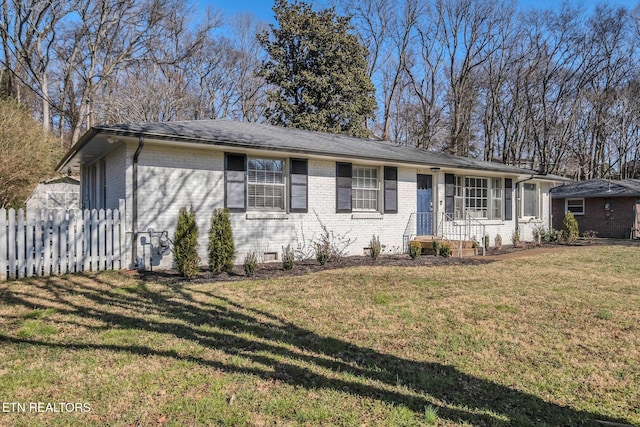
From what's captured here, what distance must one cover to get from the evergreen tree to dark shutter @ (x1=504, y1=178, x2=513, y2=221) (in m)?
9.72

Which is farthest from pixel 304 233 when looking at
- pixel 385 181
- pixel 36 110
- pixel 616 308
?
pixel 36 110

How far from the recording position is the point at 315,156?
10.2 meters

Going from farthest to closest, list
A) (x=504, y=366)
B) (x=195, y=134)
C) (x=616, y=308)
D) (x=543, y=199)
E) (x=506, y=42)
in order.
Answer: (x=506, y=42)
(x=543, y=199)
(x=195, y=134)
(x=616, y=308)
(x=504, y=366)

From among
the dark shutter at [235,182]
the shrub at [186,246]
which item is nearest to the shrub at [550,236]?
the dark shutter at [235,182]

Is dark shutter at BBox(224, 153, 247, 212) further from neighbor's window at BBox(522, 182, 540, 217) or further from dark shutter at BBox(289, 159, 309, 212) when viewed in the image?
neighbor's window at BBox(522, 182, 540, 217)

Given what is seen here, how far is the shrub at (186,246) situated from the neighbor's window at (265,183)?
2.26 meters

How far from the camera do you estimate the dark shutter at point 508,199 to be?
15.4m

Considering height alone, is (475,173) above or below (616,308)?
above

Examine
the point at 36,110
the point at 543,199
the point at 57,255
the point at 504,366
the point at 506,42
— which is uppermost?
the point at 506,42

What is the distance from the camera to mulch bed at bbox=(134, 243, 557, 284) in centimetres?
762

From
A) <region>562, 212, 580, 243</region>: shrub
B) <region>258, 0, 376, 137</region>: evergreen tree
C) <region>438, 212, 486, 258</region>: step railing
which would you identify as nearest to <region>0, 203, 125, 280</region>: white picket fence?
<region>438, 212, 486, 258</region>: step railing

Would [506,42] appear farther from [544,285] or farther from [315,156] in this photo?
[544,285]

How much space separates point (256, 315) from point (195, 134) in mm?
5128

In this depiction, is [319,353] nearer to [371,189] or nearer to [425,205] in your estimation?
[371,189]
